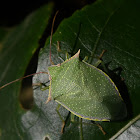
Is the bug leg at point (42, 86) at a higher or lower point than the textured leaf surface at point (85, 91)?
higher

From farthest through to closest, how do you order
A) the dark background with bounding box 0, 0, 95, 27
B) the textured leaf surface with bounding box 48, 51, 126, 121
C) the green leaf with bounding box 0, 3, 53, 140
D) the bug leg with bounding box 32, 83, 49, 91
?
the dark background with bounding box 0, 0, 95, 27, the green leaf with bounding box 0, 3, 53, 140, the bug leg with bounding box 32, 83, 49, 91, the textured leaf surface with bounding box 48, 51, 126, 121

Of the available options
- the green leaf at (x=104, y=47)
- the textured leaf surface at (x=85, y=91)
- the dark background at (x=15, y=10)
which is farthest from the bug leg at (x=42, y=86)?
the dark background at (x=15, y=10)

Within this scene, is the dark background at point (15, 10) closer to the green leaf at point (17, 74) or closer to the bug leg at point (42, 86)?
the green leaf at point (17, 74)

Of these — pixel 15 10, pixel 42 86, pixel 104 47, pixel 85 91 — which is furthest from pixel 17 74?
pixel 15 10

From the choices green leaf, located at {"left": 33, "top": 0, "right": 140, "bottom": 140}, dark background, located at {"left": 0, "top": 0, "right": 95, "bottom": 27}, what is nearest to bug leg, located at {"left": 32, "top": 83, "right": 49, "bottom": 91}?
green leaf, located at {"left": 33, "top": 0, "right": 140, "bottom": 140}

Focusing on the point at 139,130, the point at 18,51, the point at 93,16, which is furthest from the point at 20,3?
the point at 139,130

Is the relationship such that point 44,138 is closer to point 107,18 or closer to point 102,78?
point 102,78

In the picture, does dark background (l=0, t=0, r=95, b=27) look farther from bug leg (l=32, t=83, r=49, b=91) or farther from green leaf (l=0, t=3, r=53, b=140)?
bug leg (l=32, t=83, r=49, b=91)

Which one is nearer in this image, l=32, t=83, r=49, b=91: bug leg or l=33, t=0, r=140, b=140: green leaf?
l=33, t=0, r=140, b=140: green leaf
